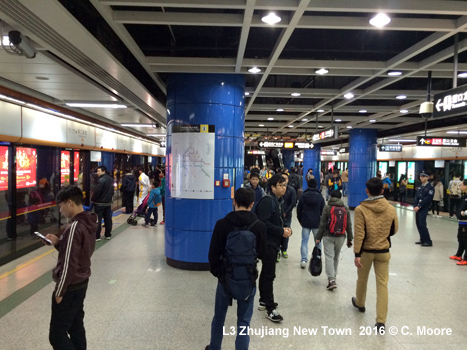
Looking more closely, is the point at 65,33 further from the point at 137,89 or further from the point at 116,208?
the point at 116,208

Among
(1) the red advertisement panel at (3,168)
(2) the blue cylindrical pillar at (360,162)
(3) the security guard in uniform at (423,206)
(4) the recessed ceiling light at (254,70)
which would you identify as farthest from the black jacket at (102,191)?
(2) the blue cylindrical pillar at (360,162)

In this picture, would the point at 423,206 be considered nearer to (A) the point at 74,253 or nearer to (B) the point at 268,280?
(B) the point at 268,280

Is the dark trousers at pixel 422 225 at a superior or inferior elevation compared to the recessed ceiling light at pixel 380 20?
inferior

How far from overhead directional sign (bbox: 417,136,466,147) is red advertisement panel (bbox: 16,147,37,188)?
36.0 feet

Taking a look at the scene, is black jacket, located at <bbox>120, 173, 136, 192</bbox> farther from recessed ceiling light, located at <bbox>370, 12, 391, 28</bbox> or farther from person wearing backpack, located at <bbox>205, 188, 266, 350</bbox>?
recessed ceiling light, located at <bbox>370, 12, 391, 28</bbox>

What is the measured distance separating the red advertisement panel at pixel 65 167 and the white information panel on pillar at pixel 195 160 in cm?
520

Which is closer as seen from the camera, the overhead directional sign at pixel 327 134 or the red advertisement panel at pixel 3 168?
the red advertisement panel at pixel 3 168

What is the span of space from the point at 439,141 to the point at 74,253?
11164 millimetres

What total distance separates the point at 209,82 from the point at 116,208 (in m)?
9.55

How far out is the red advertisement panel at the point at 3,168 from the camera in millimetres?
6531

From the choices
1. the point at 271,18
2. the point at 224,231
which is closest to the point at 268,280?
the point at 224,231

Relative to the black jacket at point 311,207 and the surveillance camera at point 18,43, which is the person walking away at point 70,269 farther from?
the black jacket at point 311,207

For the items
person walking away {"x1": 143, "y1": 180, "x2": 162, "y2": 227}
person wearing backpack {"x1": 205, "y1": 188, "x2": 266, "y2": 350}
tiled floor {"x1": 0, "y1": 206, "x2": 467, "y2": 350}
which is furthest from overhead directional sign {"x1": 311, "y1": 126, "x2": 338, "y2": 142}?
person wearing backpack {"x1": 205, "y1": 188, "x2": 266, "y2": 350}

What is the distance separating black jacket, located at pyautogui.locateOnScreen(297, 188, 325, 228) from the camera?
549 centimetres
